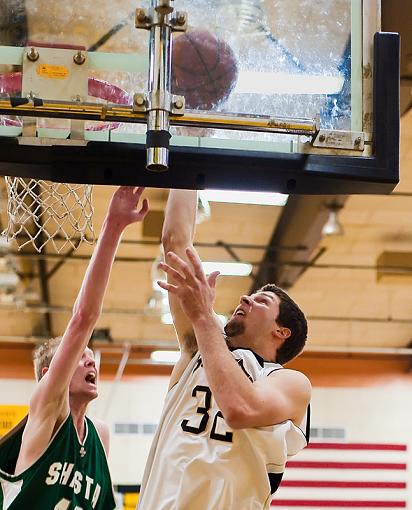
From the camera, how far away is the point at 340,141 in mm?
2852

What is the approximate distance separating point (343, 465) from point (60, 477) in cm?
886

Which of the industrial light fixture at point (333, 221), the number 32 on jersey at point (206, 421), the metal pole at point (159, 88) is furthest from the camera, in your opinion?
the industrial light fixture at point (333, 221)

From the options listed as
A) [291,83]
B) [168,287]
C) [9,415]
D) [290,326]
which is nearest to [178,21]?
[291,83]

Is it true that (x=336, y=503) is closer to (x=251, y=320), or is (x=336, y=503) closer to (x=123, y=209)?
(x=251, y=320)

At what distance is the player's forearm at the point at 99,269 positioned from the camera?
3.55m

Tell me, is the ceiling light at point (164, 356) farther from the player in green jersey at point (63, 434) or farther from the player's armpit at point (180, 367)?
the player's armpit at point (180, 367)

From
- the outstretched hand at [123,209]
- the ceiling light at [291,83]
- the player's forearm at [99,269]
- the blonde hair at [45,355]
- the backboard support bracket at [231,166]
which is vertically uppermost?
the ceiling light at [291,83]

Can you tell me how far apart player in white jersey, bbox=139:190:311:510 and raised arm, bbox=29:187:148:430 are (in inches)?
12.4

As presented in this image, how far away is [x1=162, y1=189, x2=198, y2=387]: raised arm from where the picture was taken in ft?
11.7

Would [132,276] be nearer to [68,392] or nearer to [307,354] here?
[307,354]

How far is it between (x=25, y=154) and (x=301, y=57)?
90 centimetres

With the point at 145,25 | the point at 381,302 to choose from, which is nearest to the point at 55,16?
the point at 145,25

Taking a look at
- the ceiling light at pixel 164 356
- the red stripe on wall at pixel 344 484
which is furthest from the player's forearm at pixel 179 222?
the ceiling light at pixel 164 356

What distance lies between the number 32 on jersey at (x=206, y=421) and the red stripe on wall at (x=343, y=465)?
29.1ft
